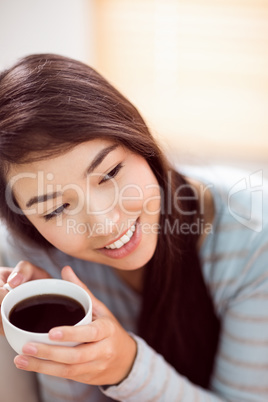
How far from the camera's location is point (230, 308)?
110cm

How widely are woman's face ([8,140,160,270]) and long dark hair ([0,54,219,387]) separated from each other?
1.1 inches

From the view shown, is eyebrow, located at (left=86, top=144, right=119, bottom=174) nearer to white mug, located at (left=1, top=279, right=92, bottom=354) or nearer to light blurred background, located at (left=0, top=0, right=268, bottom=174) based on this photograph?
white mug, located at (left=1, top=279, right=92, bottom=354)

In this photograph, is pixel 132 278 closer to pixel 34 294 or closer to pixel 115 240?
pixel 115 240

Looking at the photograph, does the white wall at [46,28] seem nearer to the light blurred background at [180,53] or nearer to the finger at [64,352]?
the light blurred background at [180,53]

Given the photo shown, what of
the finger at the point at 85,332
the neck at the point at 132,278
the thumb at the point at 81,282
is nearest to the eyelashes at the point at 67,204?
the thumb at the point at 81,282

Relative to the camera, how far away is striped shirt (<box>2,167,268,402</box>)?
1005 mm

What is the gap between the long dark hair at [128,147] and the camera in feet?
2.73

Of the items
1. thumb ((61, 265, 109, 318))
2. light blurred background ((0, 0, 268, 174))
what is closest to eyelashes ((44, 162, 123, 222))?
thumb ((61, 265, 109, 318))

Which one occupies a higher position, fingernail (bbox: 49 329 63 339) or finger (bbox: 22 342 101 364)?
fingernail (bbox: 49 329 63 339)

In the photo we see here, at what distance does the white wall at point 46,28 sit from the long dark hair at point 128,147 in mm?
1509

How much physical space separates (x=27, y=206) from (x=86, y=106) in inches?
9.1

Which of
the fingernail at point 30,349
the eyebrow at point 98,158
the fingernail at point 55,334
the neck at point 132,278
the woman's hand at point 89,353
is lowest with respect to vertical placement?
the neck at point 132,278

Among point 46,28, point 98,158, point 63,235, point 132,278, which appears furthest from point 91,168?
point 46,28

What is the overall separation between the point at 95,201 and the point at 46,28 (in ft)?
6.54
